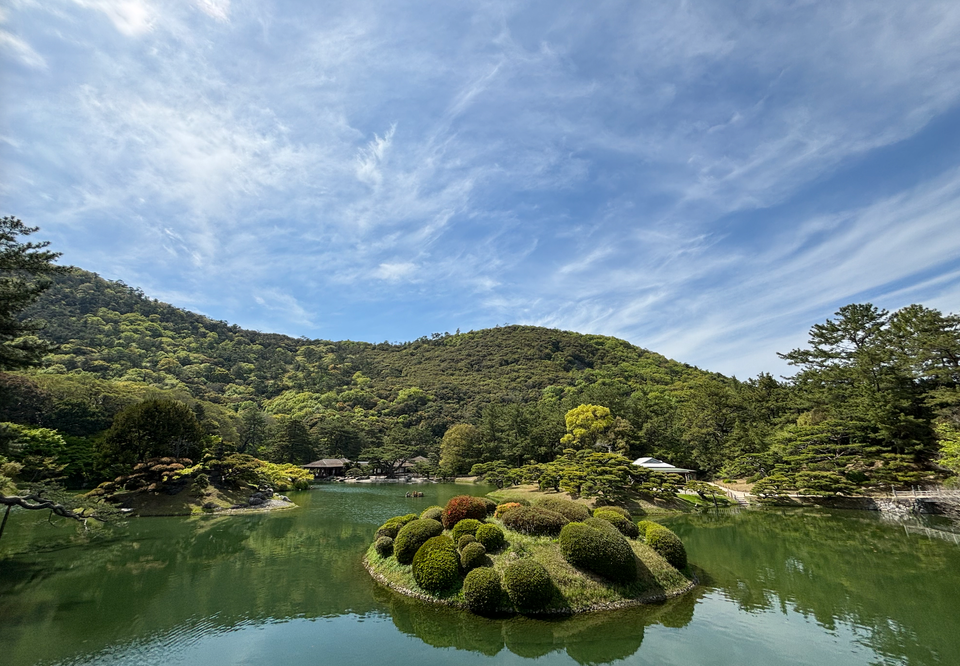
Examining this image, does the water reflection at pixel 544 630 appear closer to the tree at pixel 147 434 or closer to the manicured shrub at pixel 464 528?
the manicured shrub at pixel 464 528

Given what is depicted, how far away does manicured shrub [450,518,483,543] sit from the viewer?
44.3ft

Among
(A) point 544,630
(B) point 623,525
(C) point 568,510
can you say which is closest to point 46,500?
(A) point 544,630

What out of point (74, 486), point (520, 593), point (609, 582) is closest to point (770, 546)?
point (609, 582)

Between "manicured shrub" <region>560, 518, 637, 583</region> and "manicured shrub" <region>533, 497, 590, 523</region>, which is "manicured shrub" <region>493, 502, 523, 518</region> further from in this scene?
"manicured shrub" <region>560, 518, 637, 583</region>

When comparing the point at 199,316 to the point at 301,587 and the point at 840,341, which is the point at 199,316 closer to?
the point at 301,587

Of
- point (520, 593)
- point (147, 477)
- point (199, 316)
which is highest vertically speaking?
point (199, 316)

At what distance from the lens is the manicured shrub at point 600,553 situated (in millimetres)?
11961

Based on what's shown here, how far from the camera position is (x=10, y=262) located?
1244 cm

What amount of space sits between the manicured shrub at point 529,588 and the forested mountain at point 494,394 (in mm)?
18009

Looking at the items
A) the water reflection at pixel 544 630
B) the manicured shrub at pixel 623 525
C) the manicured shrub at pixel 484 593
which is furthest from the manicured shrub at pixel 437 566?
the manicured shrub at pixel 623 525

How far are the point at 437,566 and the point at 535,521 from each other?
351 cm

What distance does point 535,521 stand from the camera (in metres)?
13.8

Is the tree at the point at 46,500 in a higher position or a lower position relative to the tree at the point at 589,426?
lower

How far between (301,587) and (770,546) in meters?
19.5
